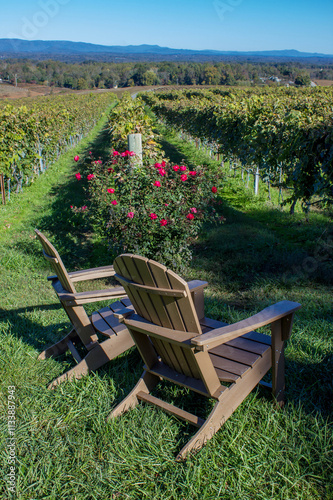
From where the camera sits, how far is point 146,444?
192 cm

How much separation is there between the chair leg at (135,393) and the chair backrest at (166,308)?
0.84 ft

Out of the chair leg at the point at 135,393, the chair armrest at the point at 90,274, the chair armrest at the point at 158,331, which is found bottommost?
the chair leg at the point at 135,393

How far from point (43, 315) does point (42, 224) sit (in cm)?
349

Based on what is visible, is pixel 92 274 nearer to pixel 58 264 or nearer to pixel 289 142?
pixel 58 264

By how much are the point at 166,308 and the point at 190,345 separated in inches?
7.7

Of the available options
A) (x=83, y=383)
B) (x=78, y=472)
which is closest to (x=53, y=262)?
(x=83, y=383)

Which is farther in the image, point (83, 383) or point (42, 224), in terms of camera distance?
point (42, 224)

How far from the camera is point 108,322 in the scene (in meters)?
2.61

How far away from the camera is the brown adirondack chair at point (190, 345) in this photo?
66.7 inches

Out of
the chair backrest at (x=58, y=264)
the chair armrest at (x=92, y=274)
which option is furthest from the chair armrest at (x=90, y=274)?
the chair backrest at (x=58, y=264)

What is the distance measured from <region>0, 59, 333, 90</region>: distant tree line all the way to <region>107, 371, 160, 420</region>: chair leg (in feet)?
165

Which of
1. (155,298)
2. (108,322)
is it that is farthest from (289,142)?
(155,298)

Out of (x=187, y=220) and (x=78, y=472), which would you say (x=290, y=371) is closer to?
(x=78, y=472)

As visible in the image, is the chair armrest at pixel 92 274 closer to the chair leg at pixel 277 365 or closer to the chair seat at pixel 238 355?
the chair seat at pixel 238 355
